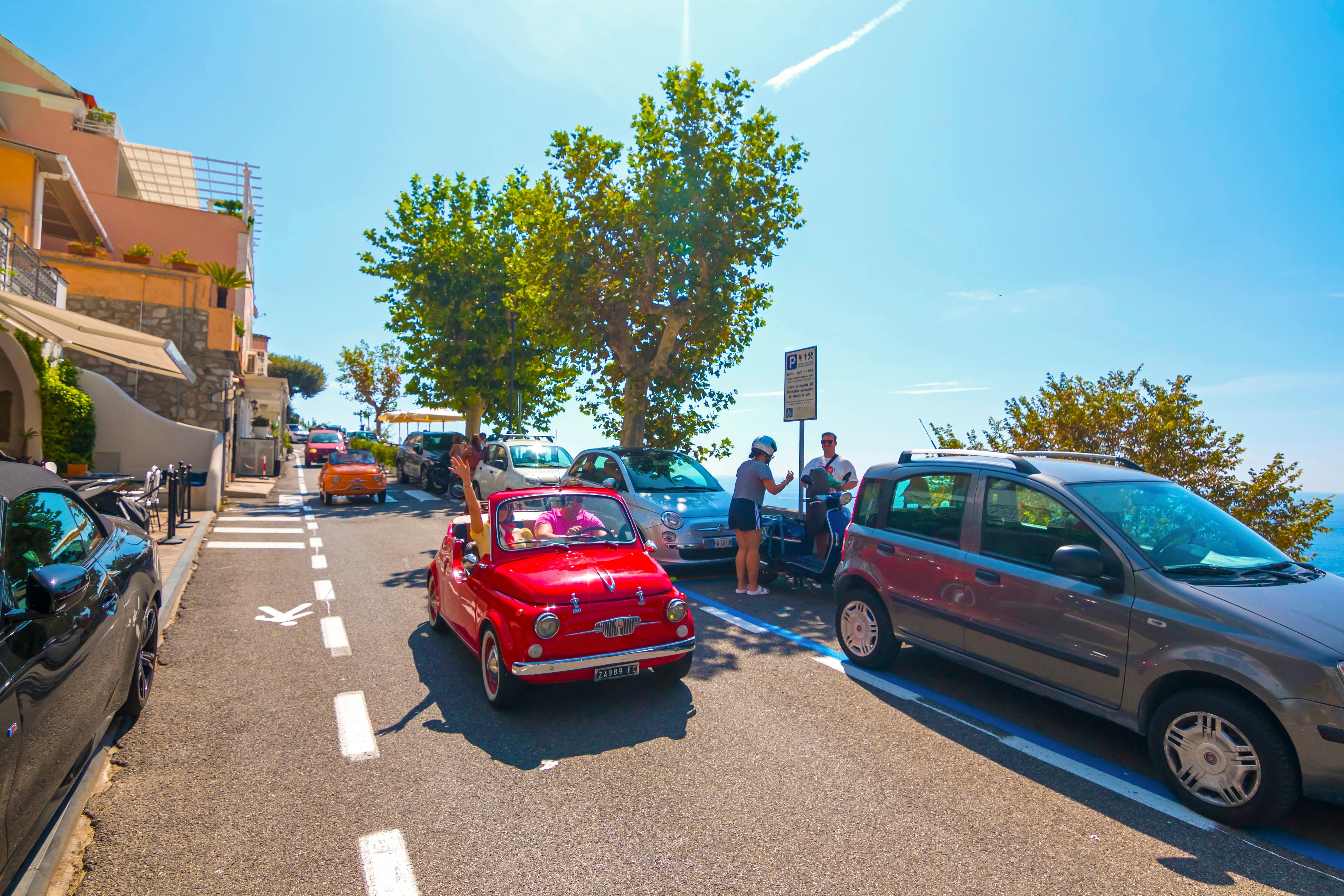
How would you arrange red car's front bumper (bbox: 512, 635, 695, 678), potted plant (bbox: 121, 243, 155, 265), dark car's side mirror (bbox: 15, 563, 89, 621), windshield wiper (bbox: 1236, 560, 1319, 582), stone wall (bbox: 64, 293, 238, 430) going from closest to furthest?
1. dark car's side mirror (bbox: 15, 563, 89, 621)
2. windshield wiper (bbox: 1236, 560, 1319, 582)
3. red car's front bumper (bbox: 512, 635, 695, 678)
4. stone wall (bbox: 64, 293, 238, 430)
5. potted plant (bbox: 121, 243, 155, 265)

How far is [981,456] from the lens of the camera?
18.0 feet

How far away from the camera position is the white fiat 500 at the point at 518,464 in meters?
16.8

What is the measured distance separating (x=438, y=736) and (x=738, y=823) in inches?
83.0

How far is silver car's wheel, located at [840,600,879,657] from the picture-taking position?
234 inches

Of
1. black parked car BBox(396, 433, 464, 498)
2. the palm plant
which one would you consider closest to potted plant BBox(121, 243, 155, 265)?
the palm plant

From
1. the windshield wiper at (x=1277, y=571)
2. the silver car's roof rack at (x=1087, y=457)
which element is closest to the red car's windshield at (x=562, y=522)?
the silver car's roof rack at (x=1087, y=457)

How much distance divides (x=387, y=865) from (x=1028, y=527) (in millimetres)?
4269

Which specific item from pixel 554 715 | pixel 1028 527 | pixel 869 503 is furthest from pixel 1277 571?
pixel 554 715

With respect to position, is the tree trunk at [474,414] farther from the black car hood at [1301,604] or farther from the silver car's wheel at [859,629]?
the black car hood at [1301,604]

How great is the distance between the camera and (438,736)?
180 inches

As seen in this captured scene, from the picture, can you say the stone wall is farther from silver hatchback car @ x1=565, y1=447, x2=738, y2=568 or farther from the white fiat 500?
silver hatchback car @ x1=565, y1=447, x2=738, y2=568

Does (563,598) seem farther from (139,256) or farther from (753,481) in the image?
(139,256)

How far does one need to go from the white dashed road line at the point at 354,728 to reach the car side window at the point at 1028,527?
14.2ft

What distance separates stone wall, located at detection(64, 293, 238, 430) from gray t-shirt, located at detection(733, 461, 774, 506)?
17.1 meters
